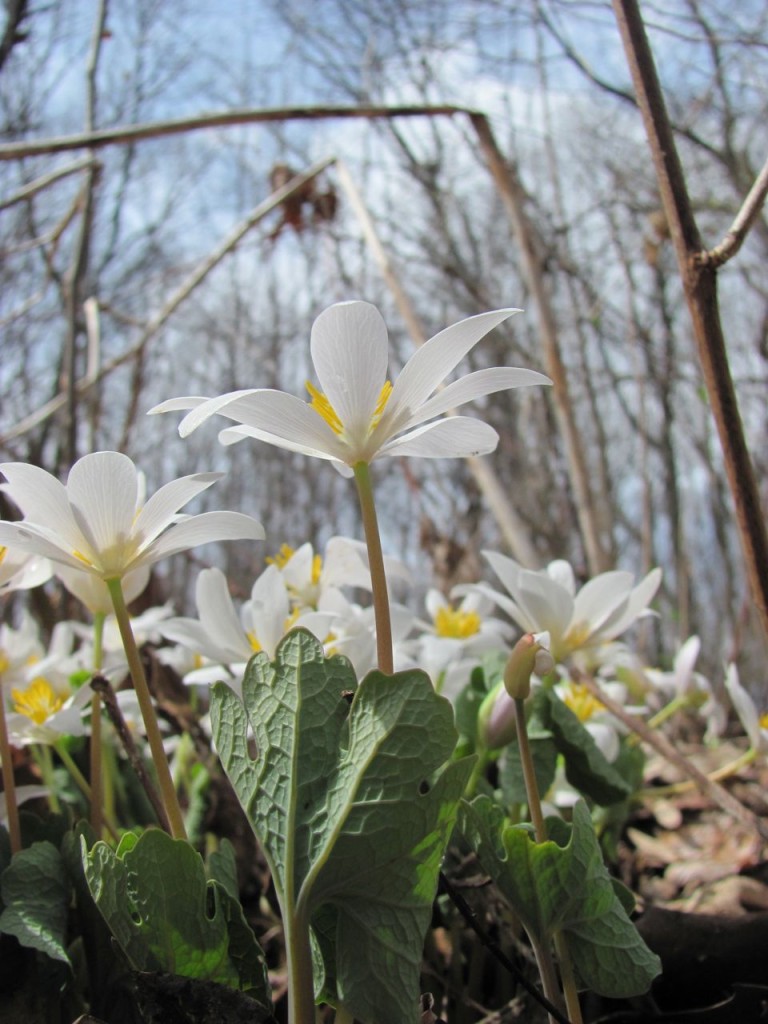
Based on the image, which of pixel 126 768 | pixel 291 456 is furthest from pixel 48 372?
pixel 126 768

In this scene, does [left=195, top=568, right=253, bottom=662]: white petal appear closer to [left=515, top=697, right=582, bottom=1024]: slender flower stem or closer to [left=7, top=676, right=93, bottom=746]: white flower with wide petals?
[left=7, top=676, right=93, bottom=746]: white flower with wide petals

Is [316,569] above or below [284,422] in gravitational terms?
below

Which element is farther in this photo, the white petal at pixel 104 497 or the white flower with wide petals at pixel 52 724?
the white flower with wide petals at pixel 52 724

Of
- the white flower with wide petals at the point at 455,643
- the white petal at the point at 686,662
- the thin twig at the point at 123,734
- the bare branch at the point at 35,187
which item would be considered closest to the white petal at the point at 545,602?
the white flower with wide petals at the point at 455,643

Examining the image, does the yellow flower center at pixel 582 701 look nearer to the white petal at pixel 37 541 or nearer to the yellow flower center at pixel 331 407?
the yellow flower center at pixel 331 407

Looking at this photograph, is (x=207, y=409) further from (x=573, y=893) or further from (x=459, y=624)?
(x=459, y=624)

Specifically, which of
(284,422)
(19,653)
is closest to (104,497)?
(284,422)

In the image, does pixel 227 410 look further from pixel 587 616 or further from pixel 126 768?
pixel 126 768
